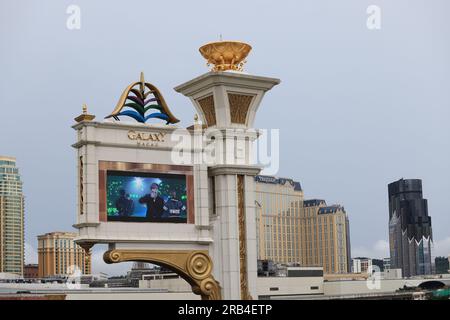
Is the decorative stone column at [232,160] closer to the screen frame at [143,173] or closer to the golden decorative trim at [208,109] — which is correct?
the golden decorative trim at [208,109]

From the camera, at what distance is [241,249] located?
3142cm

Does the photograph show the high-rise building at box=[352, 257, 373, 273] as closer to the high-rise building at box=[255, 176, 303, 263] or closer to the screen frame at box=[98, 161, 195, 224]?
the high-rise building at box=[255, 176, 303, 263]

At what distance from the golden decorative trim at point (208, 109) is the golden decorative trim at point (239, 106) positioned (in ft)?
2.22

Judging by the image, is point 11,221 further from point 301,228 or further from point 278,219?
point 301,228

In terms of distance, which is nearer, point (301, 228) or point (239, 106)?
point (239, 106)

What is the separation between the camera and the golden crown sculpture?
Result: 3141cm

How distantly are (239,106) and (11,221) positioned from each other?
132 m

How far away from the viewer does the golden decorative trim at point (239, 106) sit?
104 ft

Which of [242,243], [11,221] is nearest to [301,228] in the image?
[11,221]

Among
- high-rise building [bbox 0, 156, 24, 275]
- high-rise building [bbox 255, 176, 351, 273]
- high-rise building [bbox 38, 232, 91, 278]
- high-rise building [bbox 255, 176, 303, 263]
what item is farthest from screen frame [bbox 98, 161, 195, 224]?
high-rise building [bbox 0, 156, 24, 275]

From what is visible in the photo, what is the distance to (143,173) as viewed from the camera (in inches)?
1164

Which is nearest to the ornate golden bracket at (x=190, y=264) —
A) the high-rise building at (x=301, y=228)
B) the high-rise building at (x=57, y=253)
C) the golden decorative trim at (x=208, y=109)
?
the golden decorative trim at (x=208, y=109)
